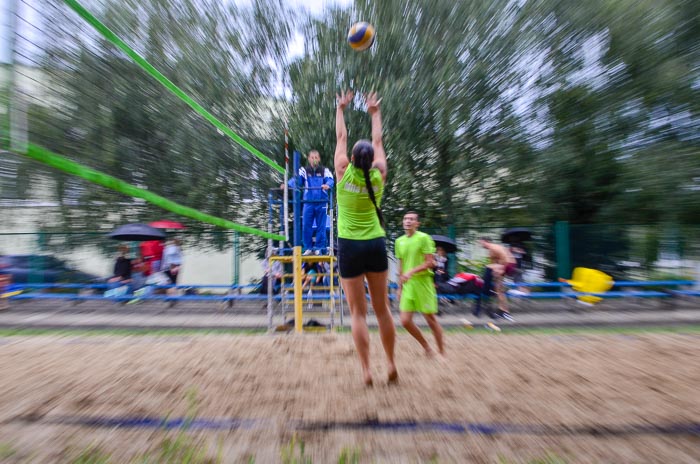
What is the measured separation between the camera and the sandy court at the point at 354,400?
237 cm

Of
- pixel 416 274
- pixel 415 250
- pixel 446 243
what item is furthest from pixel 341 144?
pixel 446 243

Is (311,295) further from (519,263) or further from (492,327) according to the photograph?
(519,263)

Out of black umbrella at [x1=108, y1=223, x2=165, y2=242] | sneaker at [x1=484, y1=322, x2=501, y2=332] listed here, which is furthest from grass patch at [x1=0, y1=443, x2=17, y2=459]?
black umbrella at [x1=108, y1=223, x2=165, y2=242]

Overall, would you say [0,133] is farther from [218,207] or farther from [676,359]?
[218,207]

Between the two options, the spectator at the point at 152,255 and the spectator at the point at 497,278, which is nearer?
the spectator at the point at 497,278

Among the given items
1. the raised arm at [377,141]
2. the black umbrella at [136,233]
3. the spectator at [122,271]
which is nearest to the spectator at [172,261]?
the spectator at [122,271]

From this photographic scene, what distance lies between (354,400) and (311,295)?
5.97 m

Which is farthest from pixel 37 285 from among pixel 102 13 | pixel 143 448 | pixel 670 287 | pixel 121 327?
pixel 670 287

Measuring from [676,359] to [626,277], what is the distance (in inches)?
304

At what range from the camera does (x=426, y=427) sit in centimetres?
258

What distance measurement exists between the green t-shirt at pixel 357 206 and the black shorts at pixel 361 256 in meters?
0.05

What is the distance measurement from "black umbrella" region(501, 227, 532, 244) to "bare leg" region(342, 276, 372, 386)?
8.12 m

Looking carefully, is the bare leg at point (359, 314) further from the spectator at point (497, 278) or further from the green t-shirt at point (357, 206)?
the spectator at point (497, 278)

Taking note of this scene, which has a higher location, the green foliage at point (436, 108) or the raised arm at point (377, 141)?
the green foliage at point (436, 108)
